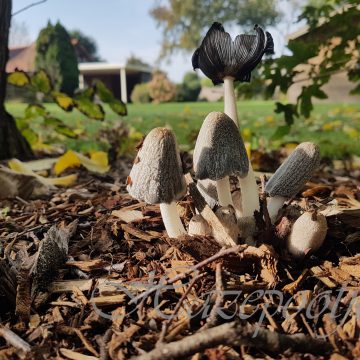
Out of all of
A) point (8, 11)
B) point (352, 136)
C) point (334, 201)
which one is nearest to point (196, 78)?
point (352, 136)

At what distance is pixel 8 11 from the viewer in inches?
171

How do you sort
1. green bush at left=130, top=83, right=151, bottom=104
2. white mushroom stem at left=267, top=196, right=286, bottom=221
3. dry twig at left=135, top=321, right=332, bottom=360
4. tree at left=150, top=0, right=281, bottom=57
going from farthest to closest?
green bush at left=130, top=83, right=151, bottom=104, tree at left=150, top=0, right=281, bottom=57, white mushroom stem at left=267, top=196, right=286, bottom=221, dry twig at left=135, top=321, right=332, bottom=360

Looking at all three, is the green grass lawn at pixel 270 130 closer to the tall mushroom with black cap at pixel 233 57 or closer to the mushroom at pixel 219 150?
the tall mushroom with black cap at pixel 233 57

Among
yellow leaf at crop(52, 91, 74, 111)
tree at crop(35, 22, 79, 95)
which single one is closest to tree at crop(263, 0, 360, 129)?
yellow leaf at crop(52, 91, 74, 111)

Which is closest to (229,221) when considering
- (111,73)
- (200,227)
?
(200,227)

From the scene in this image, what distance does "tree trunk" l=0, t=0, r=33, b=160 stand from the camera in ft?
14.2

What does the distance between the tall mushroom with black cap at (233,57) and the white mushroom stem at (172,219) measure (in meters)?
0.33

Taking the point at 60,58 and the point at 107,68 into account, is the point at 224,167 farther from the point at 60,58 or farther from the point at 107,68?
the point at 107,68

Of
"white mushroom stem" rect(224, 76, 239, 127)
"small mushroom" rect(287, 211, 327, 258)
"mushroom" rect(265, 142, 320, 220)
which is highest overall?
"white mushroom stem" rect(224, 76, 239, 127)

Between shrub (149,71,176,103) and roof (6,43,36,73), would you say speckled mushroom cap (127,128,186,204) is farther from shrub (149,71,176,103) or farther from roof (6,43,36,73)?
roof (6,43,36,73)

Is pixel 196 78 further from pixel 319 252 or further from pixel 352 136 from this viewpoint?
pixel 319 252

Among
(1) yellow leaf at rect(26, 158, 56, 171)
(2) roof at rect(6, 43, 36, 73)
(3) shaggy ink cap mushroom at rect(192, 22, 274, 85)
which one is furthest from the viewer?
(2) roof at rect(6, 43, 36, 73)

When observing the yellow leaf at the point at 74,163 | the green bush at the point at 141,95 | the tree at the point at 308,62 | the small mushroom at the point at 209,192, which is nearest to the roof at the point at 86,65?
the green bush at the point at 141,95

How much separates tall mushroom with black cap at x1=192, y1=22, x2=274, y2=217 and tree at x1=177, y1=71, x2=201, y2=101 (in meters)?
25.2
